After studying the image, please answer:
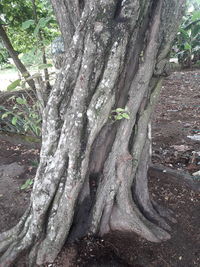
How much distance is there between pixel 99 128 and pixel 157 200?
111 centimetres

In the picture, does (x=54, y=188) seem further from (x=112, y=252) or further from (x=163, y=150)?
(x=163, y=150)

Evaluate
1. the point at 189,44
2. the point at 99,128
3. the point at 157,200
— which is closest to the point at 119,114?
the point at 99,128

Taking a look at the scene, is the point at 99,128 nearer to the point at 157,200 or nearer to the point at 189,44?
the point at 157,200

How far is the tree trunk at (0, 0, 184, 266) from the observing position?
4.91 feet

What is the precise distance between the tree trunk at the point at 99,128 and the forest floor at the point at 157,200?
0.10 m

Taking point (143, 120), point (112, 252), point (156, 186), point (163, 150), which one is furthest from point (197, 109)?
point (112, 252)

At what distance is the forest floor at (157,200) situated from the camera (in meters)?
1.84

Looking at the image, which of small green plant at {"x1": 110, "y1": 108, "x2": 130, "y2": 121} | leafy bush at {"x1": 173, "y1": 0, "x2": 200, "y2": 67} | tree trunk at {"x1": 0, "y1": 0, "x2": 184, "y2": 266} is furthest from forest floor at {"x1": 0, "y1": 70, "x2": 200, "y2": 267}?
leafy bush at {"x1": 173, "y1": 0, "x2": 200, "y2": 67}

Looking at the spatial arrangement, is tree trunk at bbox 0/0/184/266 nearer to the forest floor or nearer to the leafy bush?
the forest floor

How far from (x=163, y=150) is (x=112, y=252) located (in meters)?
1.78

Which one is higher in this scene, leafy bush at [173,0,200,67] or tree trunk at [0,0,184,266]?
leafy bush at [173,0,200,67]

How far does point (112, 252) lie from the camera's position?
6.23ft

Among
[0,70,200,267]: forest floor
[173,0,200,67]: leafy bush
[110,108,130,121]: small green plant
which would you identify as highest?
[173,0,200,67]: leafy bush

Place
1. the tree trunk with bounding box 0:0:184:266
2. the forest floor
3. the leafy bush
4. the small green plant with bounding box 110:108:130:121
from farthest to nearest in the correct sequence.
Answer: the leafy bush → the forest floor → the small green plant with bounding box 110:108:130:121 → the tree trunk with bounding box 0:0:184:266
